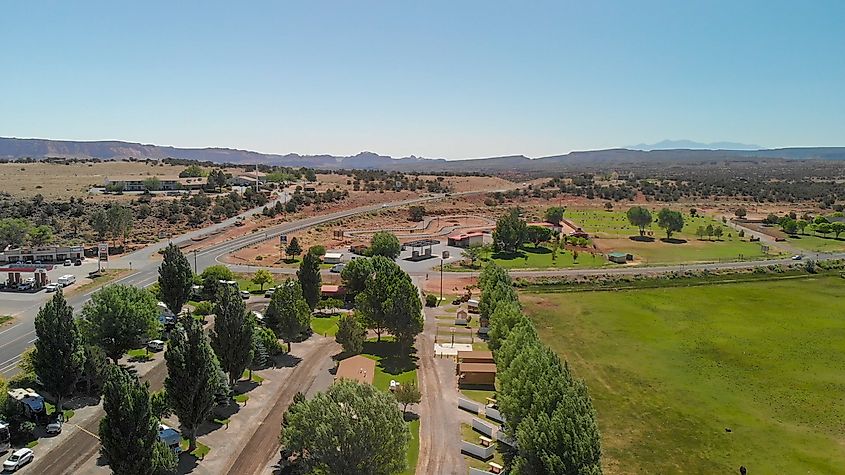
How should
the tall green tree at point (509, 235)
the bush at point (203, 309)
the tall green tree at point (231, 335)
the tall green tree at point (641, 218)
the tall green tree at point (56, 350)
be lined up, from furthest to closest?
1. the tall green tree at point (641, 218)
2. the tall green tree at point (509, 235)
3. the bush at point (203, 309)
4. the tall green tree at point (231, 335)
5. the tall green tree at point (56, 350)

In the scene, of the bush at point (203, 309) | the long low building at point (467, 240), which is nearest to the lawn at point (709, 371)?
the long low building at point (467, 240)

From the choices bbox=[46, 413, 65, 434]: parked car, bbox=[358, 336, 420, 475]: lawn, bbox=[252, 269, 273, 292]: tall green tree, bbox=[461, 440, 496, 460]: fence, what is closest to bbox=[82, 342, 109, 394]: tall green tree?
bbox=[46, 413, 65, 434]: parked car

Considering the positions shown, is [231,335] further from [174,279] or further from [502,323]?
[502,323]

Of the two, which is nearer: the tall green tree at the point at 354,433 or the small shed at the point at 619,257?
the tall green tree at the point at 354,433

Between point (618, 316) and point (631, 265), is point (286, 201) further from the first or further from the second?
point (618, 316)

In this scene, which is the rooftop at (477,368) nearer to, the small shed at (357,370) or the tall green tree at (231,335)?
the small shed at (357,370)
